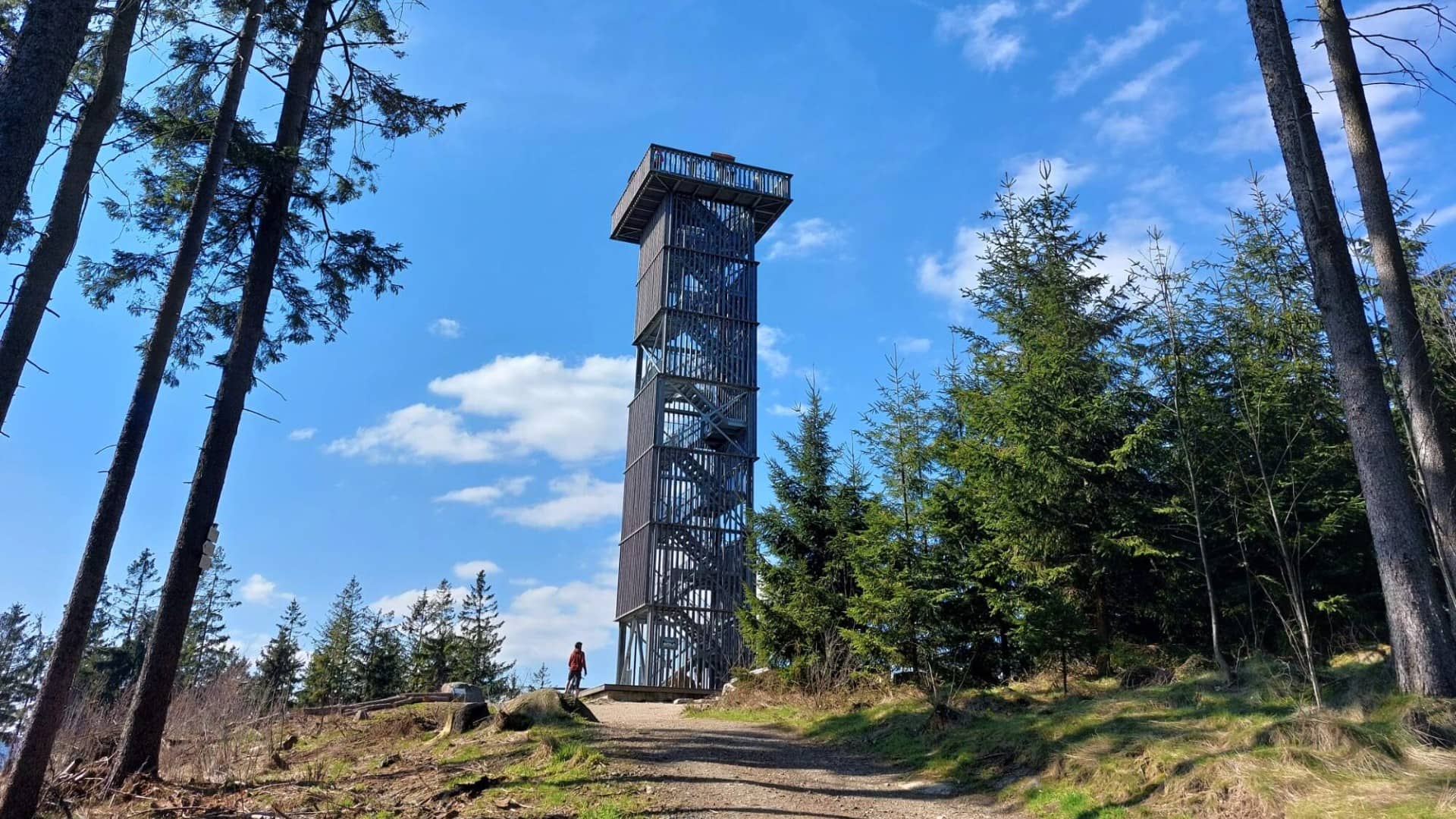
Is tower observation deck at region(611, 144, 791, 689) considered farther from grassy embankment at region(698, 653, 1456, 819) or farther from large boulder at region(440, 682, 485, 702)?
grassy embankment at region(698, 653, 1456, 819)

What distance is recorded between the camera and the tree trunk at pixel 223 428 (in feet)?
30.4

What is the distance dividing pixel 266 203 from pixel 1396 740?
12.9m

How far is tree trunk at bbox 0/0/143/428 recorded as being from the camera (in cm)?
706

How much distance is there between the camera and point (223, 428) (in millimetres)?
10516

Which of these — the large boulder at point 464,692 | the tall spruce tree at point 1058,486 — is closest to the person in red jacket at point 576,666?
the large boulder at point 464,692

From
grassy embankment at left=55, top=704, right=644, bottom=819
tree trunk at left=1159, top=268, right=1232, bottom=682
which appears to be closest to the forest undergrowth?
grassy embankment at left=55, top=704, right=644, bottom=819

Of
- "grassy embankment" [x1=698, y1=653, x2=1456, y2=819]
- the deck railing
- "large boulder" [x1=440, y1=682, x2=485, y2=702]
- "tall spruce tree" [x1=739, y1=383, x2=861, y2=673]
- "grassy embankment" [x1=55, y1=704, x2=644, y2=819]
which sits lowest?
"grassy embankment" [x1=55, y1=704, x2=644, y2=819]

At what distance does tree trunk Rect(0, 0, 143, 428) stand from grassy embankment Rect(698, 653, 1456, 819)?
903 cm

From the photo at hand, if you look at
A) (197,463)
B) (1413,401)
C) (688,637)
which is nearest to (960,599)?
(1413,401)

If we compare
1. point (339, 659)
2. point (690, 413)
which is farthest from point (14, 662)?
point (690, 413)

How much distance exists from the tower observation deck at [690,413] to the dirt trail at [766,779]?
12813 mm

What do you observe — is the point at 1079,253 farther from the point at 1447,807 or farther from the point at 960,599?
the point at 1447,807

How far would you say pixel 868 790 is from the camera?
8.65m

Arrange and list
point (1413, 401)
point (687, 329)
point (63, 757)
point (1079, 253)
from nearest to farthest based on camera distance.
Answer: point (1413, 401), point (63, 757), point (1079, 253), point (687, 329)
